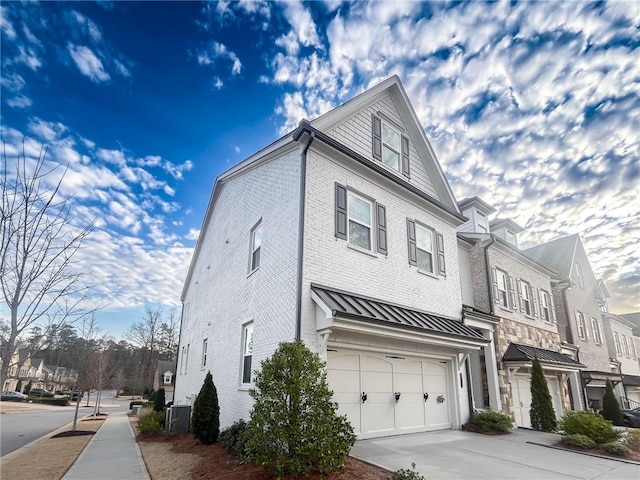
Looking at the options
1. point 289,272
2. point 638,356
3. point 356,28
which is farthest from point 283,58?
point 638,356

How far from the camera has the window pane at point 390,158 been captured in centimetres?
1198

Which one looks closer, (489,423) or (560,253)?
(489,423)

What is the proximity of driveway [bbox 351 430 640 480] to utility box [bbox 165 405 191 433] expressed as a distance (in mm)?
7912

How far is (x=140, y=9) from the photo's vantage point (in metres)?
8.59

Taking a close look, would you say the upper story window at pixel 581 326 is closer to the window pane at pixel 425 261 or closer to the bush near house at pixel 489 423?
the bush near house at pixel 489 423

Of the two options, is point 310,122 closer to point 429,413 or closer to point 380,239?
point 380,239

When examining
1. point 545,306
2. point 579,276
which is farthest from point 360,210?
point 579,276

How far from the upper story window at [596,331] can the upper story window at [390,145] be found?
810 inches

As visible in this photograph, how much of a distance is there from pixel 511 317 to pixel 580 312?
10.6m

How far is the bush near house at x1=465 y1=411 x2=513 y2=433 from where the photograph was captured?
10984 millimetres

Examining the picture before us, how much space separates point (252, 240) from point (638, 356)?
4111 cm

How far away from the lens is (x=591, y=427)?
9.30 m

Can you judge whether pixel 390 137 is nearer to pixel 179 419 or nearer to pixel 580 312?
pixel 179 419

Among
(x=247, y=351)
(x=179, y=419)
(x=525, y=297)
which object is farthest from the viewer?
(x=525, y=297)
